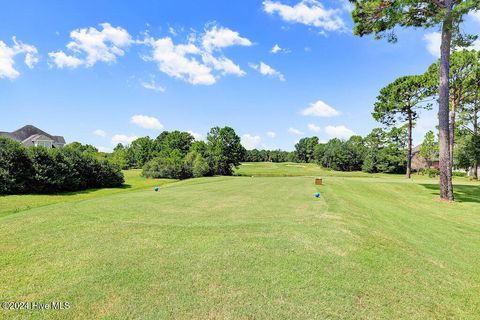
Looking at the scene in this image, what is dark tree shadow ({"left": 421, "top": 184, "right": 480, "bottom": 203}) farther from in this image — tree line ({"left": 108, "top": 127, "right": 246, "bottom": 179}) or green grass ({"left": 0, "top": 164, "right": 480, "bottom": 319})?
tree line ({"left": 108, "top": 127, "right": 246, "bottom": 179})

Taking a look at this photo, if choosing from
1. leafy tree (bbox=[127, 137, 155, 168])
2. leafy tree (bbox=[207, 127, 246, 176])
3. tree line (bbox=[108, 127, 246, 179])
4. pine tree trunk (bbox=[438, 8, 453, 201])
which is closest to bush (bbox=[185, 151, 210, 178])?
tree line (bbox=[108, 127, 246, 179])

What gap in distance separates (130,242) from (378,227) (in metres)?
6.88

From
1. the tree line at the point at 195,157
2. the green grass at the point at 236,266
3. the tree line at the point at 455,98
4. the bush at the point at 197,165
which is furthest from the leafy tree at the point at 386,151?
the green grass at the point at 236,266

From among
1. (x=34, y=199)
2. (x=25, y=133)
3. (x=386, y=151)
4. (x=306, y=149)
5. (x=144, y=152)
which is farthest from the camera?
(x=306, y=149)

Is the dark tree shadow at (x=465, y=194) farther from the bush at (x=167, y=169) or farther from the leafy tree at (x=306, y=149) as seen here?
the leafy tree at (x=306, y=149)

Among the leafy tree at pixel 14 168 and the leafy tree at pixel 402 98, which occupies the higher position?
the leafy tree at pixel 402 98

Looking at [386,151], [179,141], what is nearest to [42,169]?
[179,141]

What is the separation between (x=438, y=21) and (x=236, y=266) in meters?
17.5

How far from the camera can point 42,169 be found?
24906 millimetres

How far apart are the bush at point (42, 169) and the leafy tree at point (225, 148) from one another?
2717 centimetres

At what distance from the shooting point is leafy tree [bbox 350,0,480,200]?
1440 cm

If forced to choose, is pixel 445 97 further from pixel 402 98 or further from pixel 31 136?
pixel 31 136

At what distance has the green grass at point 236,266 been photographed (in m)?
3.69

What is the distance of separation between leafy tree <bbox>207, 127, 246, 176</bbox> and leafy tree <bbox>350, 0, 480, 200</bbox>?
4194 cm
